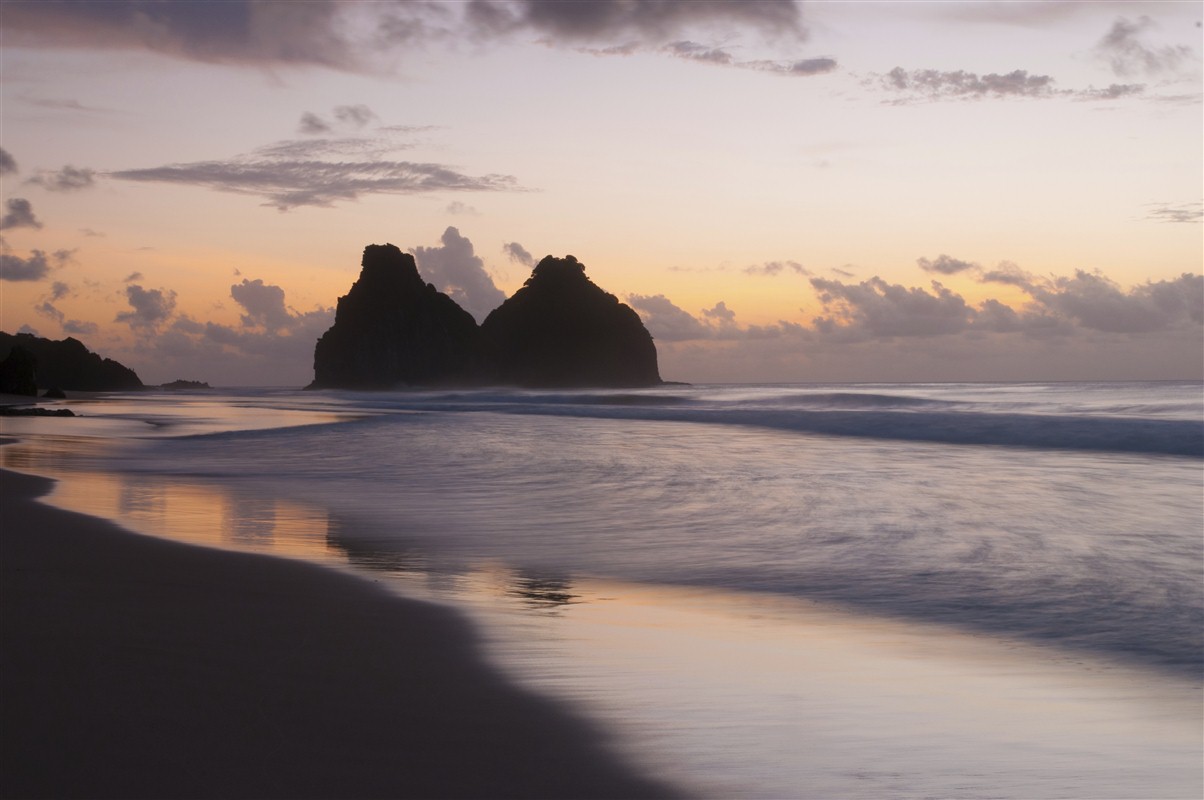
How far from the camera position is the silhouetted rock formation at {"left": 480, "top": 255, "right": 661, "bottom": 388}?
5605 inches

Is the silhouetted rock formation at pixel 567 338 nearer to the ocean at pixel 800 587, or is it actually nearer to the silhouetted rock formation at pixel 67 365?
the silhouetted rock formation at pixel 67 365

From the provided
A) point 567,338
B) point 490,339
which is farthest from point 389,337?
point 567,338

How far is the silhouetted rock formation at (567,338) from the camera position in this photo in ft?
467

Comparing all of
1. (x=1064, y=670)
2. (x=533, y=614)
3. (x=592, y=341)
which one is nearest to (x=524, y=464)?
(x=533, y=614)

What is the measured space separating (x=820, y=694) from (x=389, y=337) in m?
150

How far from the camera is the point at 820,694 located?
4.28 m

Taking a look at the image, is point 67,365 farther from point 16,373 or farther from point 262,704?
point 262,704

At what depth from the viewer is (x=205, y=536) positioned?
8.46 meters

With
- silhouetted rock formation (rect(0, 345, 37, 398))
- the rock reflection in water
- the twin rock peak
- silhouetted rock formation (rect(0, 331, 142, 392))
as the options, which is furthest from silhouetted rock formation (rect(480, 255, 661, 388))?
the rock reflection in water

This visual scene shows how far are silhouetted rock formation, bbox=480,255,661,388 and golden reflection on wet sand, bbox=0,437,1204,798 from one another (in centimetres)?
13152

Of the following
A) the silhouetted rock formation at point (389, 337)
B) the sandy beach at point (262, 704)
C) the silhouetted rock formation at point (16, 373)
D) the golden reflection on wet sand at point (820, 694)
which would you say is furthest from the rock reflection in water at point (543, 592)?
the silhouetted rock formation at point (389, 337)

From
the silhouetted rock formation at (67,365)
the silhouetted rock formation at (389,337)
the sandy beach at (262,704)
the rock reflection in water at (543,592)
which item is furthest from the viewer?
the silhouetted rock formation at (389,337)

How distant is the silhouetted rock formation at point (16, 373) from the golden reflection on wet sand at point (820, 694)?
171ft

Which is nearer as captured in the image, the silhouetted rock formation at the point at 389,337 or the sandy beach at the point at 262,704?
the sandy beach at the point at 262,704
